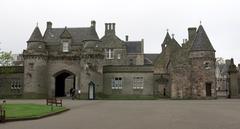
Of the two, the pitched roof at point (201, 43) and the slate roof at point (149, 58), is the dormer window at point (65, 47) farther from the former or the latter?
the slate roof at point (149, 58)

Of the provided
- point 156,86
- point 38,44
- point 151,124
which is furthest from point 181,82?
point 151,124

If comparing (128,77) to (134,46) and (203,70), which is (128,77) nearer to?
(203,70)

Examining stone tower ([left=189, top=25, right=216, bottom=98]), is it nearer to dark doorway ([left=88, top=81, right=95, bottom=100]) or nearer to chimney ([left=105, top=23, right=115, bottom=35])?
dark doorway ([left=88, top=81, right=95, bottom=100])

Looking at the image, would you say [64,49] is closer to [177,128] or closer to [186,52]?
[186,52]

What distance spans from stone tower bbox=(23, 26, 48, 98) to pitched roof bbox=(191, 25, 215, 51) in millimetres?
23624

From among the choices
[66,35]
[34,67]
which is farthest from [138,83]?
[34,67]

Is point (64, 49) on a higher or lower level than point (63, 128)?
higher

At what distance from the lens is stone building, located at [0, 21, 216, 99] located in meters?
57.8

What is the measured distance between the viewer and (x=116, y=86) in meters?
60.6

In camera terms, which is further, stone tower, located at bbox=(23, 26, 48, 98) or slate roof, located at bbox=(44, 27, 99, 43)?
slate roof, located at bbox=(44, 27, 99, 43)

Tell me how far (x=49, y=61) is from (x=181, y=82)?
2101 cm

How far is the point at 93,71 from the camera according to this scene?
57.6 m

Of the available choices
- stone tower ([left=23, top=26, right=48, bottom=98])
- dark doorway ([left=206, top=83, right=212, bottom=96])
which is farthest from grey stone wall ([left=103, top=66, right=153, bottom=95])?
stone tower ([left=23, top=26, right=48, bottom=98])

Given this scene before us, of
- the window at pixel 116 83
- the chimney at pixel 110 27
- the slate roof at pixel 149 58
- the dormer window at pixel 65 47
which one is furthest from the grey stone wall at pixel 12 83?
the slate roof at pixel 149 58
